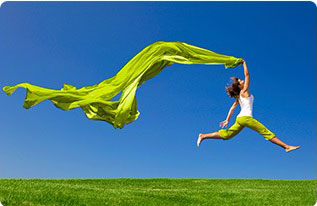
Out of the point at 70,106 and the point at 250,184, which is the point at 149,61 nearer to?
the point at 70,106

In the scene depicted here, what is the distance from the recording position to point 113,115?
806 centimetres

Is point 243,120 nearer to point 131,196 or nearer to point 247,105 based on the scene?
point 247,105

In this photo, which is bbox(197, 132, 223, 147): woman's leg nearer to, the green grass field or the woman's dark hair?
the woman's dark hair

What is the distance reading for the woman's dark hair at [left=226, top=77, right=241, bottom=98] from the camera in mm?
7793

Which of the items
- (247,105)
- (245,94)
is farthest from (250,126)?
(245,94)

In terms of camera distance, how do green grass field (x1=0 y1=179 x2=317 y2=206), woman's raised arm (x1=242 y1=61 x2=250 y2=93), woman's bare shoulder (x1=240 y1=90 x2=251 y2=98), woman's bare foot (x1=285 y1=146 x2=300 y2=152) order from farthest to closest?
green grass field (x1=0 y1=179 x2=317 y2=206), woman's bare shoulder (x1=240 y1=90 x2=251 y2=98), woman's raised arm (x1=242 y1=61 x2=250 y2=93), woman's bare foot (x1=285 y1=146 x2=300 y2=152)

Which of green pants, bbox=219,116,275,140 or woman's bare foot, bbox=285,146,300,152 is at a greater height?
green pants, bbox=219,116,275,140

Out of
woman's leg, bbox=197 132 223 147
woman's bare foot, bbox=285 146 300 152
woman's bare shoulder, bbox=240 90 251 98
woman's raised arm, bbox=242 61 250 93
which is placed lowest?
woman's leg, bbox=197 132 223 147

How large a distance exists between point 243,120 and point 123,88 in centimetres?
264

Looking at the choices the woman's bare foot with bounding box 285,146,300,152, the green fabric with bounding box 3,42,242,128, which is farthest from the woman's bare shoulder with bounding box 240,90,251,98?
the woman's bare foot with bounding box 285,146,300,152

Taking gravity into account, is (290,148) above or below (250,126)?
below

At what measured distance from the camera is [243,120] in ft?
24.8

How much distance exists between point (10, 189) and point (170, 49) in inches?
232

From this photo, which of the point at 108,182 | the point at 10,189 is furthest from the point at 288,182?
the point at 10,189
